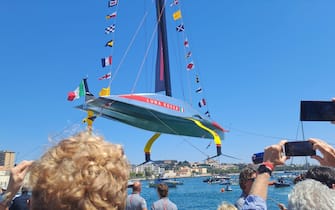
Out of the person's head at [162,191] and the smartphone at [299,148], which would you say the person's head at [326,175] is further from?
the person's head at [162,191]

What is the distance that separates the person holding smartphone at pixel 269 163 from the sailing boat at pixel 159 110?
460 inches

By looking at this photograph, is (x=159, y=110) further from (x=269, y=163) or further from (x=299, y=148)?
(x=269, y=163)

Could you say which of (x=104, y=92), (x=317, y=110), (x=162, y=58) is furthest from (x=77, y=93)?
(x=317, y=110)

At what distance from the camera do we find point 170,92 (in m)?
17.6

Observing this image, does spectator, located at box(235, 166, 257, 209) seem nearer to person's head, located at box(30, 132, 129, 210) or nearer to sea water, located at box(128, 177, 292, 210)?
person's head, located at box(30, 132, 129, 210)

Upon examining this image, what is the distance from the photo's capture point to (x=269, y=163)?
202 cm

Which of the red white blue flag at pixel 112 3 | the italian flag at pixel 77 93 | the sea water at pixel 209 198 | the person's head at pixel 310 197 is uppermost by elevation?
the red white blue flag at pixel 112 3

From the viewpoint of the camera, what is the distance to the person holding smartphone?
5.89 ft

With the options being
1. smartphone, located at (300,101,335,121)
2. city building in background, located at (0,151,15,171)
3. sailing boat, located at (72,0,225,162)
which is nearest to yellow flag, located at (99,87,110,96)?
sailing boat, located at (72,0,225,162)

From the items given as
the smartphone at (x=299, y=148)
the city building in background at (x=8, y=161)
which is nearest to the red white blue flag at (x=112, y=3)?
the city building in background at (x=8, y=161)

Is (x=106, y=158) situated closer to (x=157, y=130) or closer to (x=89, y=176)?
(x=89, y=176)

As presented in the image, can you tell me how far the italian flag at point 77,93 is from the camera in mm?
13211

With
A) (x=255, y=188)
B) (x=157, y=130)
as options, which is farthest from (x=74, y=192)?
(x=157, y=130)

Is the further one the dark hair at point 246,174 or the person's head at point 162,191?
the person's head at point 162,191
